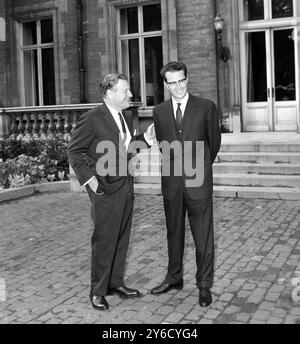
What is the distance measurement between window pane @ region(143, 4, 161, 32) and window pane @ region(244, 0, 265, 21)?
7.40 feet

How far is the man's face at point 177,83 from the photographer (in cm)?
421

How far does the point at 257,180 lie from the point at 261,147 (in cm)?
134

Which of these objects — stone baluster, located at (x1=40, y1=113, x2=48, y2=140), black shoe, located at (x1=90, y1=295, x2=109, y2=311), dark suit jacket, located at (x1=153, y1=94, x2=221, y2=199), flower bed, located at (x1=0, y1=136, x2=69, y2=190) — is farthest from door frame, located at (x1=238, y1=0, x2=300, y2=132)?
black shoe, located at (x1=90, y1=295, x2=109, y2=311)

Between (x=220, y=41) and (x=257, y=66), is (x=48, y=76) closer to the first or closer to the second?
(x=220, y=41)

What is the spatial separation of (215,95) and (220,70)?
625mm

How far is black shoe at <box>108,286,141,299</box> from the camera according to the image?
14.7 ft

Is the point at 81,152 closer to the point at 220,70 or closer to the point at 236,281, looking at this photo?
the point at 236,281

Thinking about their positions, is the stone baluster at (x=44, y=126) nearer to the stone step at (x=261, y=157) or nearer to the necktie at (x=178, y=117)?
the stone step at (x=261, y=157)

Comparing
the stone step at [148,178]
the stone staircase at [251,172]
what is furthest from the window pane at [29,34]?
the stone step at [148,178]

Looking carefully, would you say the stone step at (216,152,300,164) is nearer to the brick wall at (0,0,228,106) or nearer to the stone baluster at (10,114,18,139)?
the brick wall at (0,0,228,106)

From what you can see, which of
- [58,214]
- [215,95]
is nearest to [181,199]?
[58,214]

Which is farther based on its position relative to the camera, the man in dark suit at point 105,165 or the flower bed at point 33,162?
the flower bed at point 33,162

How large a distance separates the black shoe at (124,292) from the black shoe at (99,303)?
0.75 feet

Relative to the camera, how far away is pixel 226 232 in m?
6.68
